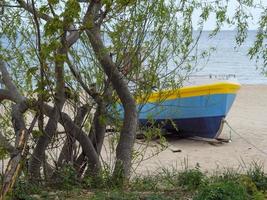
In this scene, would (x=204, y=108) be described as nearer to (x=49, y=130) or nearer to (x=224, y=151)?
(x=224, y=151)

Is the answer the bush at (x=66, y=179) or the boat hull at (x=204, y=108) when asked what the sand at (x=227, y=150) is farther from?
the bush at (x=66, y=179)

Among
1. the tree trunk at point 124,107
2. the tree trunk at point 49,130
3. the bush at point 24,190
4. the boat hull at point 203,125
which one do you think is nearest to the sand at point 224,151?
the boat hull at point 203,125

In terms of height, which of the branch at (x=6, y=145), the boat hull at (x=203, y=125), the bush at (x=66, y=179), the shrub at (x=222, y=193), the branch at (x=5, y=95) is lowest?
the shrub at (x=222, y=193)

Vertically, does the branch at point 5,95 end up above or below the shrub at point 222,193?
above

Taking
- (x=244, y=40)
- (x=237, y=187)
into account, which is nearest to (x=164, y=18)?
(x=244, y=40)

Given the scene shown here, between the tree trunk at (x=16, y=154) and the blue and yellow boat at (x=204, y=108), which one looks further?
the blue and yellow boat at (x=204, y=108)

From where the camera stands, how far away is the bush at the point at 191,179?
5498mm

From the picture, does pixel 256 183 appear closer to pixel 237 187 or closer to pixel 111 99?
pixel 237 187

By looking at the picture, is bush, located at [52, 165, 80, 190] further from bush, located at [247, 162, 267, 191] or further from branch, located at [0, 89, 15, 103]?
bush, located at [247, 162, 267, 191]

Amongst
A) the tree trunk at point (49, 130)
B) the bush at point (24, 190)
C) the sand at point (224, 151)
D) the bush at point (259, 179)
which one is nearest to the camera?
the bush at point (24, 190)

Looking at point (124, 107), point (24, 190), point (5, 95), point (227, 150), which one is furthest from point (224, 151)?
point (24, 190)

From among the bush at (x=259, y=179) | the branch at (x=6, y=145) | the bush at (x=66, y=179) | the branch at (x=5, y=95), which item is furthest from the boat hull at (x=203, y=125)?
the branch at (x=6, y=145)

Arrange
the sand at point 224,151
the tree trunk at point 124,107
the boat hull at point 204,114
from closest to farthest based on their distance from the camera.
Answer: the tree trunk at point 124,107, the sand at point 224,151, the boat hull at point 204,114

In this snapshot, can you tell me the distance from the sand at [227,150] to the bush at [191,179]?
6.00 ft
